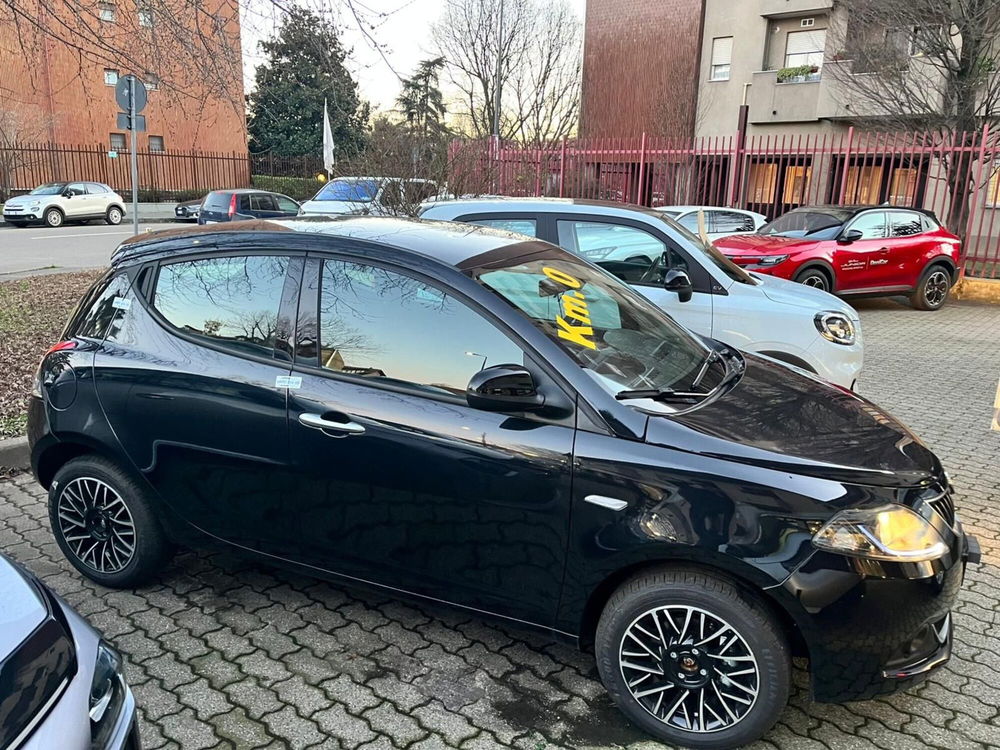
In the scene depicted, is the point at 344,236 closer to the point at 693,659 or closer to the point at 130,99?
the point at 693,659

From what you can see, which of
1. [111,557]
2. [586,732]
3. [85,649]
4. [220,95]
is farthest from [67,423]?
[220,95]

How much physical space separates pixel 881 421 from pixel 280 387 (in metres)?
2.43

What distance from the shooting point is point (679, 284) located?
526cm

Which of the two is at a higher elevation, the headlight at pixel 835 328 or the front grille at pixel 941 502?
the headlight at pixel 835 328

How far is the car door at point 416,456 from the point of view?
8.89 ft

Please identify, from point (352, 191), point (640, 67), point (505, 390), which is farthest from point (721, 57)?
point (505, 390)

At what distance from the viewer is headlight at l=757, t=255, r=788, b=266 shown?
35.6ft

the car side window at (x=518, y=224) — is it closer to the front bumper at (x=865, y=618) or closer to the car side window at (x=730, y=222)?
the front bumper at (x=865, y=618)

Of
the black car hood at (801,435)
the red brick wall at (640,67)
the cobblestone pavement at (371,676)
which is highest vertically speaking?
the red brick wall at (640,67)

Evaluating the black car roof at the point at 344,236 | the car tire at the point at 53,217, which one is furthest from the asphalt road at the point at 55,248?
the black car roof at the point at 344,236

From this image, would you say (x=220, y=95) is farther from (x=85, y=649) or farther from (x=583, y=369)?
(x=85, y=649)

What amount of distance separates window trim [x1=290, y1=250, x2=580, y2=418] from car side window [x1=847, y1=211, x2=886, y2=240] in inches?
410

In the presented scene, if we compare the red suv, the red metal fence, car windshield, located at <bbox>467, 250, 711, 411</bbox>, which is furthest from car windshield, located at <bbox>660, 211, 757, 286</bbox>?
the red metal fence

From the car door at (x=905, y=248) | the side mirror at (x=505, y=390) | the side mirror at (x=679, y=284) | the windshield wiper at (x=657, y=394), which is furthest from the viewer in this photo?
the car door at (x=905, y=248)
